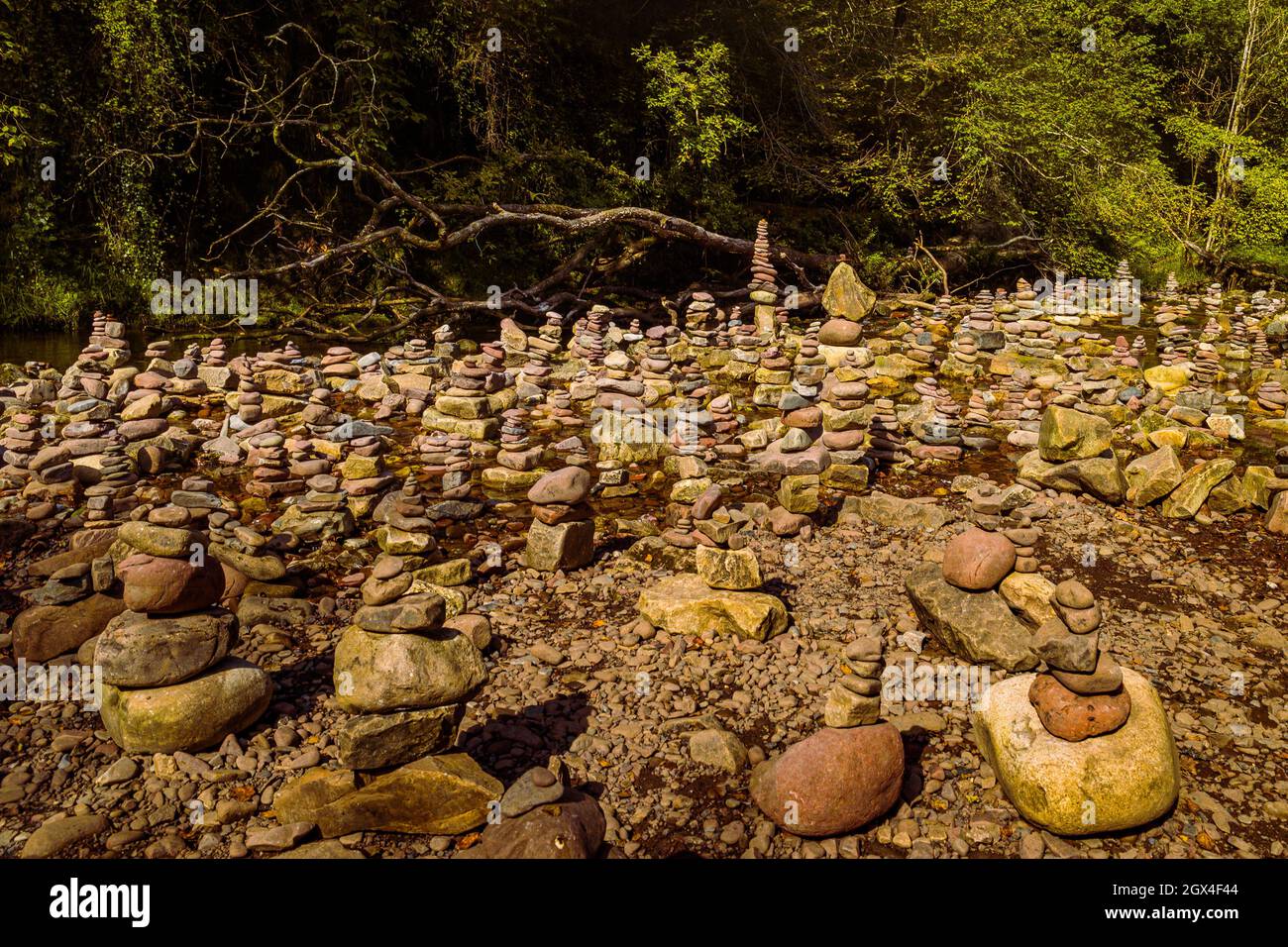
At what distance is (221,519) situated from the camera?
690cm

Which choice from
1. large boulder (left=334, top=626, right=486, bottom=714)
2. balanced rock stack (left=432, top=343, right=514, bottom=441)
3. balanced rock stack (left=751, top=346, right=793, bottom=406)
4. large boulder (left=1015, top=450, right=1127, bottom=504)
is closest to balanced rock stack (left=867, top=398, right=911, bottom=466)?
balanced rock stack (left=751, top=346, right=793, bottom=406)

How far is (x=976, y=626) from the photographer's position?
5.65 metres

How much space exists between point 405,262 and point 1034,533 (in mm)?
14215

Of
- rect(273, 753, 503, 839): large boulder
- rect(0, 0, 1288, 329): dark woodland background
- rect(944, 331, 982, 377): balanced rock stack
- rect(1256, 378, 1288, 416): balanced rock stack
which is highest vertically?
rect(0, 0, 1288, 329): dark woodland background

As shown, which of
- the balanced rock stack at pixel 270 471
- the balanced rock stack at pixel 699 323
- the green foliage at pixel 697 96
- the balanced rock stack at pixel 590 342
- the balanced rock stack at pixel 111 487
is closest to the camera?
the balanced rock stack at pixel 111 487

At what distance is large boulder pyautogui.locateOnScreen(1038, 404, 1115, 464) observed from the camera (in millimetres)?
8719

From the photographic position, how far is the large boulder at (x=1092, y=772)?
13.5ft

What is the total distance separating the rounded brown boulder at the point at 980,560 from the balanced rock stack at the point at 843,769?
163 centimetres

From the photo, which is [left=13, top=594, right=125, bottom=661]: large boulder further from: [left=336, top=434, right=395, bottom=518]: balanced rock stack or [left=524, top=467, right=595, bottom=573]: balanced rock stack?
[left=524, top=467, right=595, bottom=573]: balanced rock stack

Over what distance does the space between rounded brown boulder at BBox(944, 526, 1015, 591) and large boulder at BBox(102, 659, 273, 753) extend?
14.5 ft

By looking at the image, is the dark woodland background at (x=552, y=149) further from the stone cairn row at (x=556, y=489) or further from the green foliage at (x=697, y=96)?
the stone cairn row at (x=556, y=489)

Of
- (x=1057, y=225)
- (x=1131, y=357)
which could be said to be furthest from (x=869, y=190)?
(x=1131, y=357)

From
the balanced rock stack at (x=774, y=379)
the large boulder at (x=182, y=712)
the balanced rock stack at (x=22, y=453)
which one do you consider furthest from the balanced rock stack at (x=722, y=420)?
the balanced rock stack at (x=22, y=453)

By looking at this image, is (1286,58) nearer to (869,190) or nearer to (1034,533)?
(869,190)
